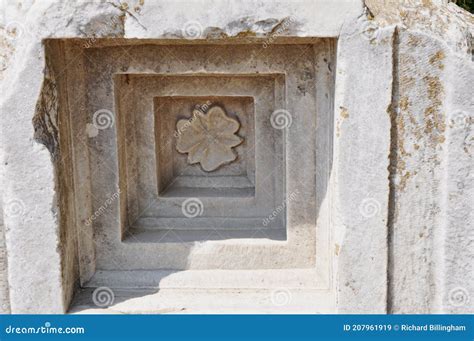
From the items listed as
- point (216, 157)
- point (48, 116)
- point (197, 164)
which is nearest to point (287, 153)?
point (216, 157)

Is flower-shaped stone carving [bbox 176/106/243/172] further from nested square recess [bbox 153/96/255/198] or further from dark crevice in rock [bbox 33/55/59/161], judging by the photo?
dark crevice in rock [bbox 33/55/59/161]

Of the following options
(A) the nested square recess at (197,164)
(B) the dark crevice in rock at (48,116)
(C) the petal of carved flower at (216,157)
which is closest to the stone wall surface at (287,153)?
(B) the dark crevice in rock at (48,116)

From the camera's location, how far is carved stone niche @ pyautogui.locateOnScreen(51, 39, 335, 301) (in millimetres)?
2787

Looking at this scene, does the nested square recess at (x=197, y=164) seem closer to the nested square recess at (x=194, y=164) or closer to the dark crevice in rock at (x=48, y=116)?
the nested square recess at (x=194, y=164)

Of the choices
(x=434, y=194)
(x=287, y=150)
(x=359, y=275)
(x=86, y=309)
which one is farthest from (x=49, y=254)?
(x=434, y=194)

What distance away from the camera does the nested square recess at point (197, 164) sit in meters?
3.11

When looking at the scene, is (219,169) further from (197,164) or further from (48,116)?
(48,116)

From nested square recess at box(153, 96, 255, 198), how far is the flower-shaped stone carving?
0.6 inches

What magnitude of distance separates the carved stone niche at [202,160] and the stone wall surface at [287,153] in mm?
12

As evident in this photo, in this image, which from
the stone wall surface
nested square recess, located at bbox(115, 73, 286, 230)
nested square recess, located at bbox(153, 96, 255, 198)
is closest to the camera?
the stone wall surface

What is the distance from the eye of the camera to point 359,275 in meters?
2.57

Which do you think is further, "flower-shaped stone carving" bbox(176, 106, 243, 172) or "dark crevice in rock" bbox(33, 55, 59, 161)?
"flower-shaped stone carving" bbox(176, 106, 243, 172)

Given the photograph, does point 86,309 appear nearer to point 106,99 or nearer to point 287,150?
point 106,99

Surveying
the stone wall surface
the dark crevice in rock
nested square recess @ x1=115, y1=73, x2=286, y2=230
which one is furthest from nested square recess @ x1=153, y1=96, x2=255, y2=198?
the dark crevice in rock
